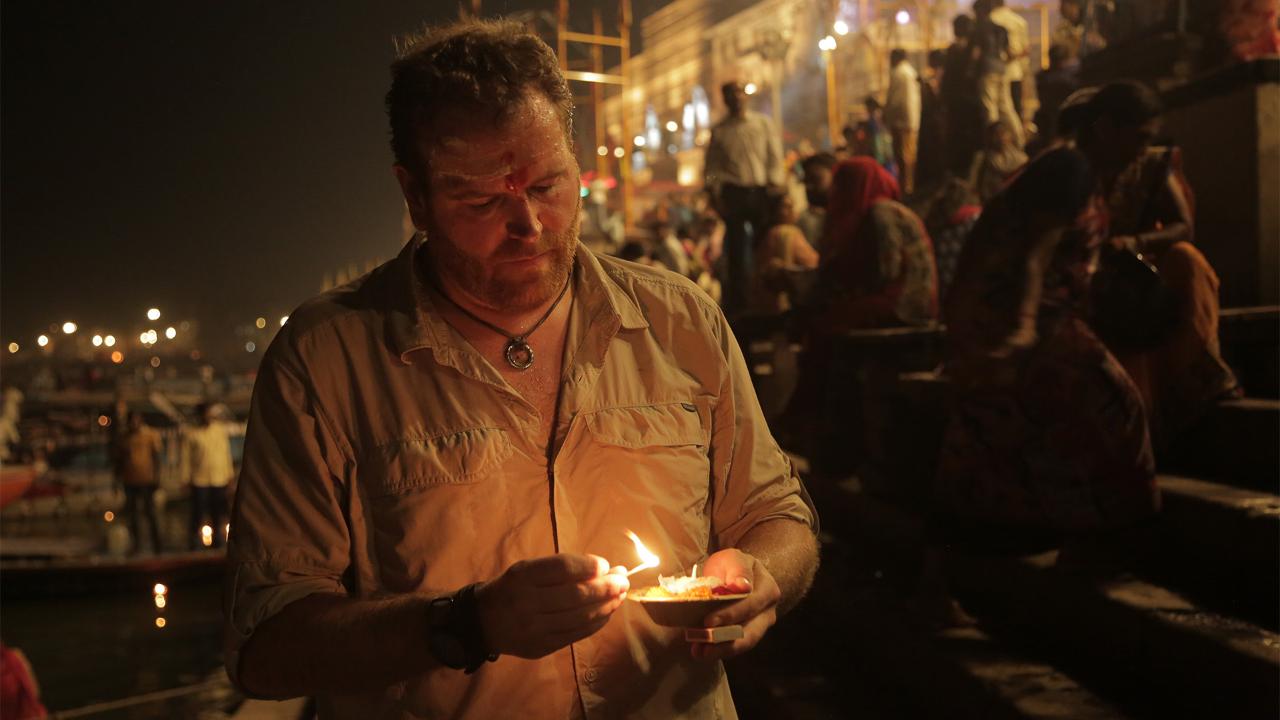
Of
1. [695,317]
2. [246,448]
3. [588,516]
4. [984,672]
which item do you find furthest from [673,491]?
[984,672]

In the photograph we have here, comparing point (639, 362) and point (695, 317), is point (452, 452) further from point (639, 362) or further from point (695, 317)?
point (695, 317)

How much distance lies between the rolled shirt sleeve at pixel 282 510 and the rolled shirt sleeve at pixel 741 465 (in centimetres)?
75

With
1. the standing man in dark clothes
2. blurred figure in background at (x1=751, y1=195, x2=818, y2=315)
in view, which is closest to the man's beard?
blurred figure in background at (x1=751, y1=195, x2=818, y2=315)

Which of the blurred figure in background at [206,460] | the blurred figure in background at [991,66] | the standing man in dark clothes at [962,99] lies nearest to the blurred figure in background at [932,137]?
the standing man in dark clothes at [962,99]

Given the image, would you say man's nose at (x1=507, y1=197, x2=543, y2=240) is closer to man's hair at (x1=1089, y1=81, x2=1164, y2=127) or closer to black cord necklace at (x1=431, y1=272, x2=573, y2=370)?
black cord necklace at (x1=431, y1=272, x2=573, y2=370)

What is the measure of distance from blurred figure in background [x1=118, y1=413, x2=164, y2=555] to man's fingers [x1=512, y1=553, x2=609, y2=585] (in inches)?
728

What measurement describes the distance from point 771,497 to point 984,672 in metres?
2.58

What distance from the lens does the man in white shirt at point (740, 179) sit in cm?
1004

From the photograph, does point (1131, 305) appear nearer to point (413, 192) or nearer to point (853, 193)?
point (853, 193)

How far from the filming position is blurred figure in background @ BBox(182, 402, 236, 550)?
57.7 feet

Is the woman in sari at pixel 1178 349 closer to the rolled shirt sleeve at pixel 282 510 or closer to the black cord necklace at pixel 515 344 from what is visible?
the black cord necklace at pixel 515 344

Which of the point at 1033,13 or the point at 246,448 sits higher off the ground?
the point at 1033,13

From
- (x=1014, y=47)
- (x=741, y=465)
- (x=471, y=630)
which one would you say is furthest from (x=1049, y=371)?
(x=1014, y=47)

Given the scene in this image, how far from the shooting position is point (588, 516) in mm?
1842
